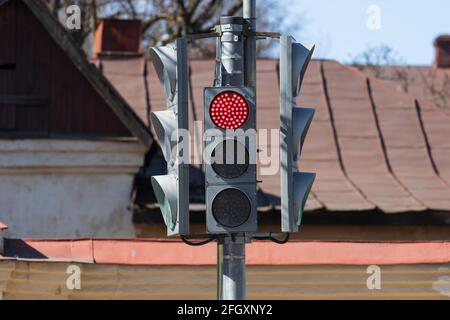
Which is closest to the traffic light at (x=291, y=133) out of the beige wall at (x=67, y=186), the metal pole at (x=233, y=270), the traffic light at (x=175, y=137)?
the metal pole at (x=233, y=270)

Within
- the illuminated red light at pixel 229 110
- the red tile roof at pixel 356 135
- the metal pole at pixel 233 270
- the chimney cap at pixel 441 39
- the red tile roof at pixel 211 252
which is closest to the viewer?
the illuminated red light at pixel 229 110

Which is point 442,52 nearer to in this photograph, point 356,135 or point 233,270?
point 356,135

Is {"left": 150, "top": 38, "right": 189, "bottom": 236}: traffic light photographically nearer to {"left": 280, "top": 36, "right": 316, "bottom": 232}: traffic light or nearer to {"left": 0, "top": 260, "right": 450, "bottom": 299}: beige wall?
{"left": 280, "top": 36, "right": 316, "bottom": 232}: traffic light

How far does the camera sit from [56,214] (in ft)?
61.0

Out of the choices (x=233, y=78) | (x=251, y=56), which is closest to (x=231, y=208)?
(x=233, y=78)

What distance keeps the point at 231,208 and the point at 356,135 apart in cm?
1217

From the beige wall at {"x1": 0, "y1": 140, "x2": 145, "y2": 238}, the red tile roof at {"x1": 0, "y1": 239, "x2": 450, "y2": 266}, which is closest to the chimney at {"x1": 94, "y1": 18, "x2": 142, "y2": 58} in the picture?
the beige wall at {"x1": 0, "y1": 140, "x2": 145, "y2": 238}

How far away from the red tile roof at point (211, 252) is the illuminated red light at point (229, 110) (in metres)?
4.22

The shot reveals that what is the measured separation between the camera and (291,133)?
8.20 metres

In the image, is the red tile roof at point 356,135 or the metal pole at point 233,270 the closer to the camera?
the metal pole at point 233,270

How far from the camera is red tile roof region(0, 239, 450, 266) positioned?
12320 millimetres

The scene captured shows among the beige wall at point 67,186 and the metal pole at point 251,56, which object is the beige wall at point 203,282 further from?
the beige wall at point 67,186

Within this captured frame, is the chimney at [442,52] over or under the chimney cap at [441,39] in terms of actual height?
under

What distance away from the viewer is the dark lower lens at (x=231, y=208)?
26.8 feet
